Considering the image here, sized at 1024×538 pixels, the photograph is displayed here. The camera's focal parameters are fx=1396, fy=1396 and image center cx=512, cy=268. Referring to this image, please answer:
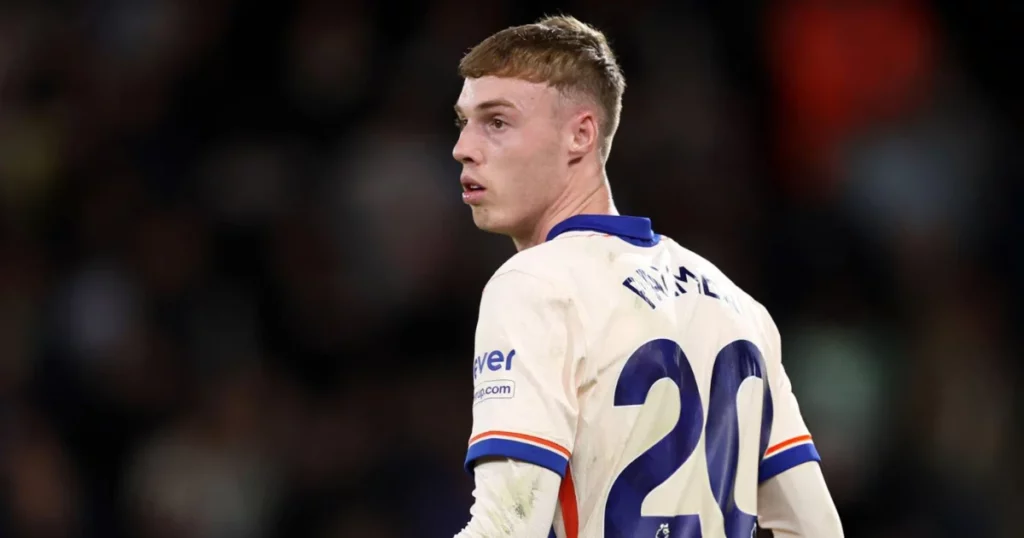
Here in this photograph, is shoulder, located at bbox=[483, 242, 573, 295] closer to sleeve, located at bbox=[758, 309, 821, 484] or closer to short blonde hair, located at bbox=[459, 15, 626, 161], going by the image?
short blonde hair, located at bbox=[459, 15, 626, 161]

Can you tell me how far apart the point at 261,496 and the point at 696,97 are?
3.10 m

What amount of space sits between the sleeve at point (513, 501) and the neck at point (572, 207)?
2.26 ft

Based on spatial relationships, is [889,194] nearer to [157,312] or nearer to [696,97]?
[696,97]

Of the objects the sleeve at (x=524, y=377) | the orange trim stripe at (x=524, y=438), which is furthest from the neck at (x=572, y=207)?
the orange trim stripe at (x=524, y=438)

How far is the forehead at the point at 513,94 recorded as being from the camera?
3.19m

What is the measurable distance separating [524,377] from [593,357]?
0.57ft

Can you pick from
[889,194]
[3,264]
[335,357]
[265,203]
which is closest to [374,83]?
[265,203]

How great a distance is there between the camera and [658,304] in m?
3.01

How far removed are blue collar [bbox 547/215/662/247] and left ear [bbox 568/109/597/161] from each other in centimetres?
17

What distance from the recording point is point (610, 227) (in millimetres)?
3174

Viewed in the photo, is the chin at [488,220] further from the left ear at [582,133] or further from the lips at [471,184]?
the left ear at [582,133]

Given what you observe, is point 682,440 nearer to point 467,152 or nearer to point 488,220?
point 488,220

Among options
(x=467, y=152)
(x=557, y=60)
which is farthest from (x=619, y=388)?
(x=557, y=60)

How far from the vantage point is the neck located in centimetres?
325
